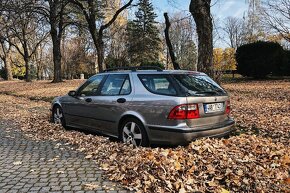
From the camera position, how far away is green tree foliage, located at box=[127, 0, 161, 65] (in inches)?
2227

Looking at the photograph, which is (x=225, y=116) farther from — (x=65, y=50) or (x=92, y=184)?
(x=65, y=50)

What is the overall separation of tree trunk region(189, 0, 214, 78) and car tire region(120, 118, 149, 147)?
5.85m

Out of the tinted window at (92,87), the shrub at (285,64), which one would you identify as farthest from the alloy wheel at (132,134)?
the shrub at (285,64)

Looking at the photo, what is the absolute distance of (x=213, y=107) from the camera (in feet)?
21.6

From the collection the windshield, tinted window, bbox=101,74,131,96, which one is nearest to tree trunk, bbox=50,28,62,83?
tinted window, bbox=101,74,131,96

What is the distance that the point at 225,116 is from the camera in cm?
698

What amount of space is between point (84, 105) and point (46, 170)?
290 cm

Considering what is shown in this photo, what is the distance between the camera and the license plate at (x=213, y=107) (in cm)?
642

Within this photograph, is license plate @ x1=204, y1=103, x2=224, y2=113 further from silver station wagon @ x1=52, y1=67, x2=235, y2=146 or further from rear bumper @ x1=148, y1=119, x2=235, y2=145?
rear bumper @ x1=148, y1=119, x2=235, y2=145

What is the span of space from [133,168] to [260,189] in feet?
5.92

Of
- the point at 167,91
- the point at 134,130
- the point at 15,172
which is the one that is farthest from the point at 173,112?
the point at 15,172

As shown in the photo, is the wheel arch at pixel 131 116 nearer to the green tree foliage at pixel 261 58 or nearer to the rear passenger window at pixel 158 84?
the rear passenger window at pixel 158 84

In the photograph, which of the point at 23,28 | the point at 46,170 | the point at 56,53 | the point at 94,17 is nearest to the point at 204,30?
the point at 46,170

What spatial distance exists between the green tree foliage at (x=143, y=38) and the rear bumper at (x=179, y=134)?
163 ft
